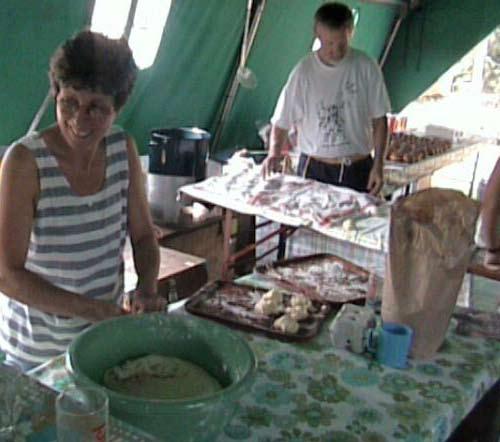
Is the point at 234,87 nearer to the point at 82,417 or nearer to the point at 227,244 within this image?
the point at 227,244

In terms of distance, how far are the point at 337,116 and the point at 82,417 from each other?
8.12 feet

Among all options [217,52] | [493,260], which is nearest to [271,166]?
[217,52]

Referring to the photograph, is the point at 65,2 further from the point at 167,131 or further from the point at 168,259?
the point at 168,259

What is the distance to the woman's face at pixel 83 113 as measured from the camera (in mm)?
1352

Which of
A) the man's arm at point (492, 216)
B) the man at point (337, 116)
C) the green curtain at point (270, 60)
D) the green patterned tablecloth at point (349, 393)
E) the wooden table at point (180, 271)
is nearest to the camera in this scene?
the green patterned tablecloth at point (349, 393)

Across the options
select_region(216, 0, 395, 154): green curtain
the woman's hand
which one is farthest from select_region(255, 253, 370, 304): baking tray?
select_region(216, 0, 395, 154): green curtain

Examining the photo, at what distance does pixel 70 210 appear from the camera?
56.1 inches

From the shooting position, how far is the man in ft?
10.0

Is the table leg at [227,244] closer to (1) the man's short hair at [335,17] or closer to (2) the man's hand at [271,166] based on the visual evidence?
(2) the man's hand at [271,166]

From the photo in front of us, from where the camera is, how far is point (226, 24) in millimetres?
3801

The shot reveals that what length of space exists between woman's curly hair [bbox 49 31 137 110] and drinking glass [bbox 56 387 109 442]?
696mm

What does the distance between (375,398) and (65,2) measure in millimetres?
2190

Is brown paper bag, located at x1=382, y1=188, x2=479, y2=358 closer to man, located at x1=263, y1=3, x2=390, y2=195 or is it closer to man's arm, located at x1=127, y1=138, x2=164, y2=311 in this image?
man's arm, located at x1=127, y1=138, x2=164, y2=311

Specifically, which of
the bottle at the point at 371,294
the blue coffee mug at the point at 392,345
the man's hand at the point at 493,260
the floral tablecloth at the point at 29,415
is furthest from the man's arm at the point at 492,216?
the floral tablecloth at the point at 29,415
